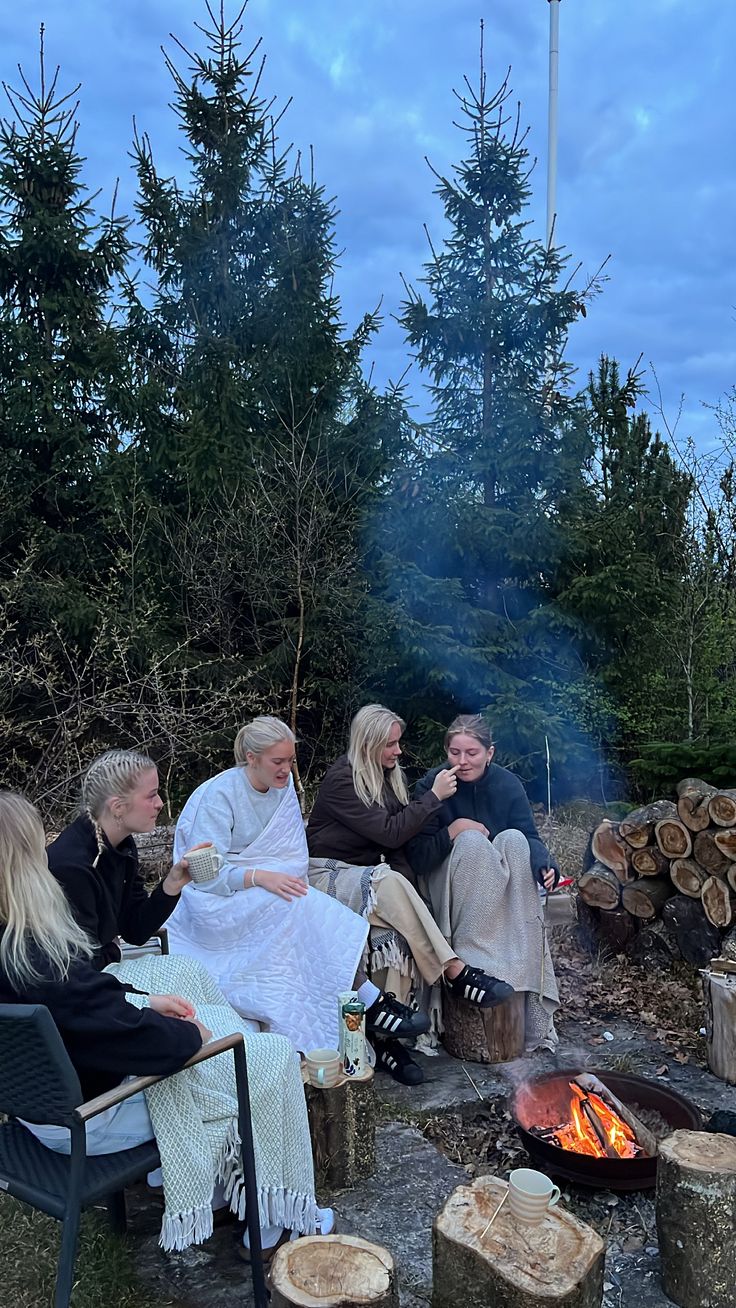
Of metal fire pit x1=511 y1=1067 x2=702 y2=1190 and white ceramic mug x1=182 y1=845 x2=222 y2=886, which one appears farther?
white ceramic mug x1=182 y1=845 x2=222 y2=886

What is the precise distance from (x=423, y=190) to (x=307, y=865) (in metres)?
6.95

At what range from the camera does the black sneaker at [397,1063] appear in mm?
3578

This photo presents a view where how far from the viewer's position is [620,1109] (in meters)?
3.00

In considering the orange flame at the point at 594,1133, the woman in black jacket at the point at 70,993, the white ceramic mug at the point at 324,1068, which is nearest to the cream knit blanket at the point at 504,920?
the orange flame at the point at 594,1133

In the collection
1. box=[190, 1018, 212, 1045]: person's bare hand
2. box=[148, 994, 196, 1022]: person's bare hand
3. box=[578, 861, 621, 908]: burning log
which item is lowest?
box=[578, 861, 621, 908]: burning log

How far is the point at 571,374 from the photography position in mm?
8172

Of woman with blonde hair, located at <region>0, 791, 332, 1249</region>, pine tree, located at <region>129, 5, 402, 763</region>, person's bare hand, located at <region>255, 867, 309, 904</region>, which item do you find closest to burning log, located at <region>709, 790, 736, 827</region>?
person's bare hand, located at <region>255, 867, 309, 904</region>

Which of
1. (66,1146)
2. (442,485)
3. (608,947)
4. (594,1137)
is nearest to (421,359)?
(442,485)

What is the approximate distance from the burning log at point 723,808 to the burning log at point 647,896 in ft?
1.72

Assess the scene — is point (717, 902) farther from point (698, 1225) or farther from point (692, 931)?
point (698, 1225)

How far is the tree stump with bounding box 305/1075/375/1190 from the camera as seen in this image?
2799 millimetres

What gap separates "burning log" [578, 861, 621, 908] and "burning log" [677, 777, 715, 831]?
1.79 feet

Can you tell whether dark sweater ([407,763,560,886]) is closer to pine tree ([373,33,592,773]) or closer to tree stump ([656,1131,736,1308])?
tree stump ([656,1131,736,1308])

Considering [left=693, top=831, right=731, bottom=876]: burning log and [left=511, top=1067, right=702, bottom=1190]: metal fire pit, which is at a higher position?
[left=693, top=831, right=731, bottom=876]: burning log
